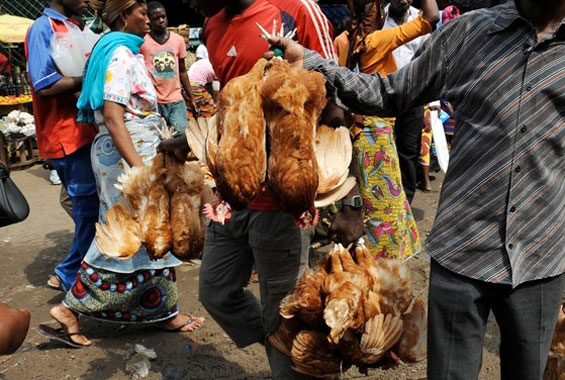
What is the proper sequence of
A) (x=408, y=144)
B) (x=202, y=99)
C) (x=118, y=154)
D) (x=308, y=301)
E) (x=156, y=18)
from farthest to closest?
(x=202, y=99) < (x=156, y=18) < (x=408, y=144) < (x=118, y=154) < (x=308, y=301)

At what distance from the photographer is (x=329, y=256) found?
2.48 m

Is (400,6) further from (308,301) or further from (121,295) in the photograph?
(308,301)

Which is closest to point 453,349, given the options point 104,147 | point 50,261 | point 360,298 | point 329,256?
point 360,298

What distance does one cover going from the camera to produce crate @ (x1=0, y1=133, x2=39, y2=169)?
868 centimetres

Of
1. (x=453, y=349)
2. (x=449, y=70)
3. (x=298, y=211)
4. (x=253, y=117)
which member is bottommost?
(x=453, y=349)

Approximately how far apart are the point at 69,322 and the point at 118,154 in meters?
1.16

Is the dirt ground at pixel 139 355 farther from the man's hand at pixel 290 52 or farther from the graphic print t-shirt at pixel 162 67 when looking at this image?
the graphic print t-shirt at pixel 162 67

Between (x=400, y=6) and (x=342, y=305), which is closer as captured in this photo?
(x=342, y=305)

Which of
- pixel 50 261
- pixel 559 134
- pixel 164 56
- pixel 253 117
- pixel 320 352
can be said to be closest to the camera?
pixel 559 134

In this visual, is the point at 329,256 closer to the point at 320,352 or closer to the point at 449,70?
the point at 320,352

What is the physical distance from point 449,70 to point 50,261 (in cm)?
450

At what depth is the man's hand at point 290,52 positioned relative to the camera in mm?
2307

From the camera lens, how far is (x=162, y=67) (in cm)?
688

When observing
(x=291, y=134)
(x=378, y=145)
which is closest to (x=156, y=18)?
(x=378, y=145)
